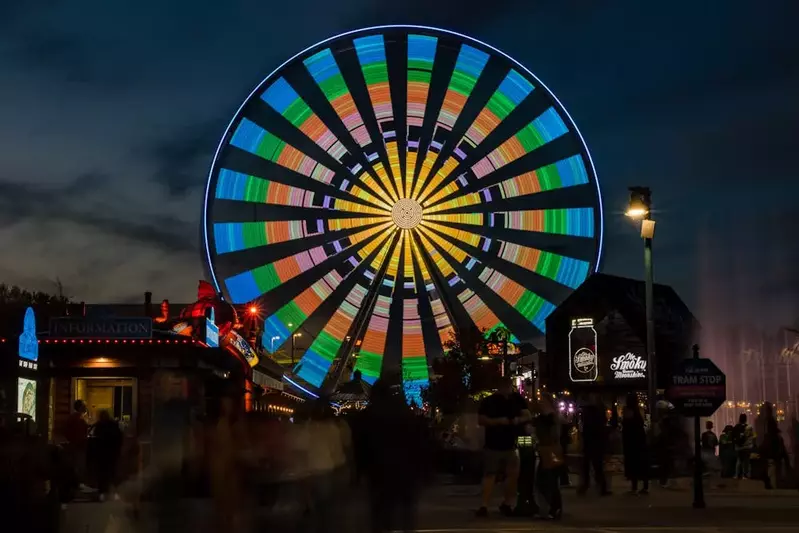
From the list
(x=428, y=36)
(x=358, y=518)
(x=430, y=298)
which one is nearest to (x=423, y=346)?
(x=430, y=298)

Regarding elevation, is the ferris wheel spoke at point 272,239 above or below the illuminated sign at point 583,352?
above

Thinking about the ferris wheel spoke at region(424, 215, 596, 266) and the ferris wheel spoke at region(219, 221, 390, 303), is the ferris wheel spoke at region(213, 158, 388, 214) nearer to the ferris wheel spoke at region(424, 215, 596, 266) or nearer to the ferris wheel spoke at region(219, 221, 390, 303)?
the ferris wheel spoke at region(219, 221, 390, 303)

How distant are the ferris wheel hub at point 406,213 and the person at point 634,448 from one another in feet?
61.9

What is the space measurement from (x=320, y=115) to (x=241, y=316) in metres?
7.10

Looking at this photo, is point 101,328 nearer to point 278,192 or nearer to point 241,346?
point 278,192

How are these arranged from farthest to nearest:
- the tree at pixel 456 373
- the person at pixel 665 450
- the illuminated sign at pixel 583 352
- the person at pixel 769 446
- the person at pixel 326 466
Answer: the tree at pixel 456 373 → the illuminated sign at pixel 583 352 → the person at pixel 665 450 → the person at pixel 769 446 → the person at pixel 326 466

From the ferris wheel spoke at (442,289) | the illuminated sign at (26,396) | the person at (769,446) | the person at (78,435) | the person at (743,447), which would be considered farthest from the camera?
the ferris wheel spoke at (442,289)

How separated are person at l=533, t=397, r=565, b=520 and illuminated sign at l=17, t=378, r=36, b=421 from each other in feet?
39.3

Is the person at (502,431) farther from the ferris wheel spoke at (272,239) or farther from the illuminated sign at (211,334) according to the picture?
the ferris wheel spoke at (272,239)

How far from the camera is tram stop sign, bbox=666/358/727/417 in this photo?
46.7 feet

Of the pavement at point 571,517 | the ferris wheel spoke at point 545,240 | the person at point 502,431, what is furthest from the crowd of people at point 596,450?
the ferris wheel spoke at point 545,240

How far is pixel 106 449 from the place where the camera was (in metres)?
15.7

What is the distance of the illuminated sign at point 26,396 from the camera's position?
2231cm

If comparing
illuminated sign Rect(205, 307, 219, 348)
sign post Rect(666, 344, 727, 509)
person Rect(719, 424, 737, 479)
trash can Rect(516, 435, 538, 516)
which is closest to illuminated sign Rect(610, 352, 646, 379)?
illuminated sign Rect(205, 307, 219, 348)
